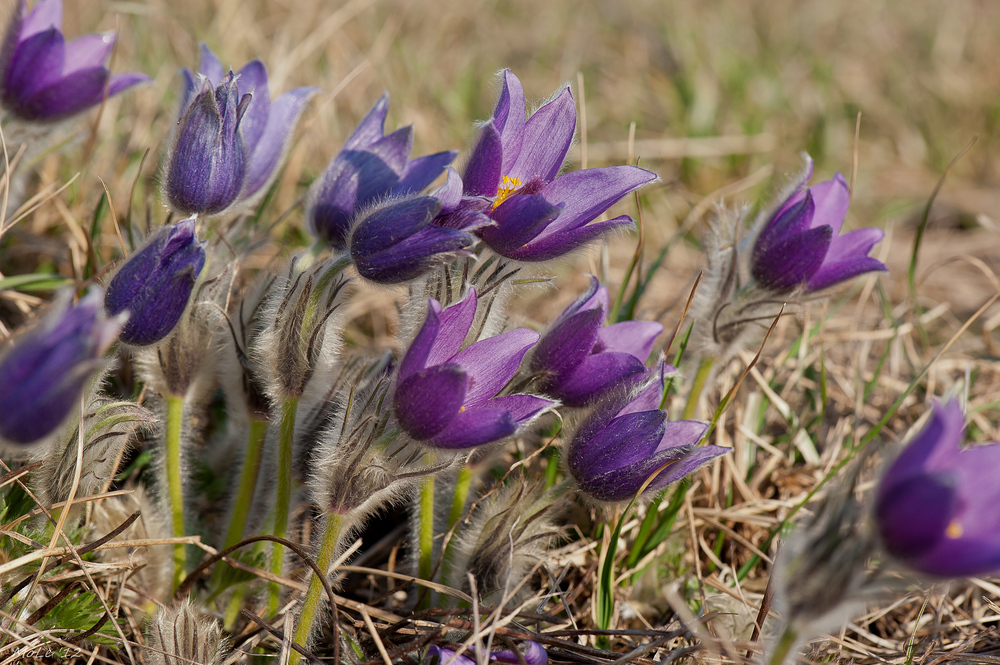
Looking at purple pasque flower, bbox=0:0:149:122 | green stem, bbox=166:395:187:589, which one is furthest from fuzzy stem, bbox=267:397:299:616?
purple pasque flower, bbox=0:0:149:122

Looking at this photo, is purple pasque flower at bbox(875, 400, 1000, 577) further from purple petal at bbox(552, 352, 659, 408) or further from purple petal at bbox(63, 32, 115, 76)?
purple petal at bbox(63, 32, 115, 76)

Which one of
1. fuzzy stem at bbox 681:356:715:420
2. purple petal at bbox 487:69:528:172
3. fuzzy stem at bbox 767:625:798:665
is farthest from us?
fuzzy stem at bbox 681:356:715:420

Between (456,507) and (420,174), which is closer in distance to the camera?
Result: (420,174)

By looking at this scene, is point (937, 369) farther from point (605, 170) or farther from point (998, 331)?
point (605, 170)

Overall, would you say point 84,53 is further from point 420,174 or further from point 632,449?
point 632,449

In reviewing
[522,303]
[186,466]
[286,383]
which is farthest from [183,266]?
[522,303]

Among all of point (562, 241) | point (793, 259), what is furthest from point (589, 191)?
point (793, 259)
